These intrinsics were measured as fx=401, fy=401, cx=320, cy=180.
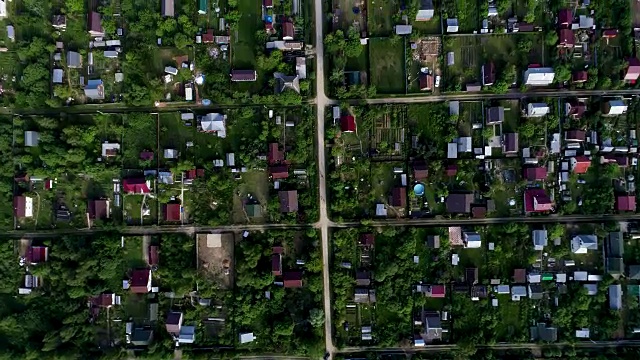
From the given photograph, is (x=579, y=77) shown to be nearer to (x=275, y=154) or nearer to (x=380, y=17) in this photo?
(x=380, y=17)

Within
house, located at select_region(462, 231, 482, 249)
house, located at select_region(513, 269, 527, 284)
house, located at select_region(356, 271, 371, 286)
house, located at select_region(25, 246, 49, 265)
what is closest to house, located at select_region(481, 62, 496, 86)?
house, located at select_region(462, 231, 482, 249)

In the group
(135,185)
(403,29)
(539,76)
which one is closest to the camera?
(539,76)

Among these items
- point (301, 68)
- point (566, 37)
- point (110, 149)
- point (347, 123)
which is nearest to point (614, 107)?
point (566, 37)

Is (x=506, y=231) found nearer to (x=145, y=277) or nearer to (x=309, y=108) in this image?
(x=309, y=108)

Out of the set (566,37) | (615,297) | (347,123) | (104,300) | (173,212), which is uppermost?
(566,37)

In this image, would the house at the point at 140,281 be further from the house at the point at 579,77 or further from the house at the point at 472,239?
the house at the point at 579,77

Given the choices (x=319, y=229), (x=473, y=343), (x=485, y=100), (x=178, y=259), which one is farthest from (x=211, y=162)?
(x=473, y=343)

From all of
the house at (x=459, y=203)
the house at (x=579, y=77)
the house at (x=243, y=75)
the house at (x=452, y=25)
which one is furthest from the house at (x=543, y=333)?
the house at (x=243, y=75)
